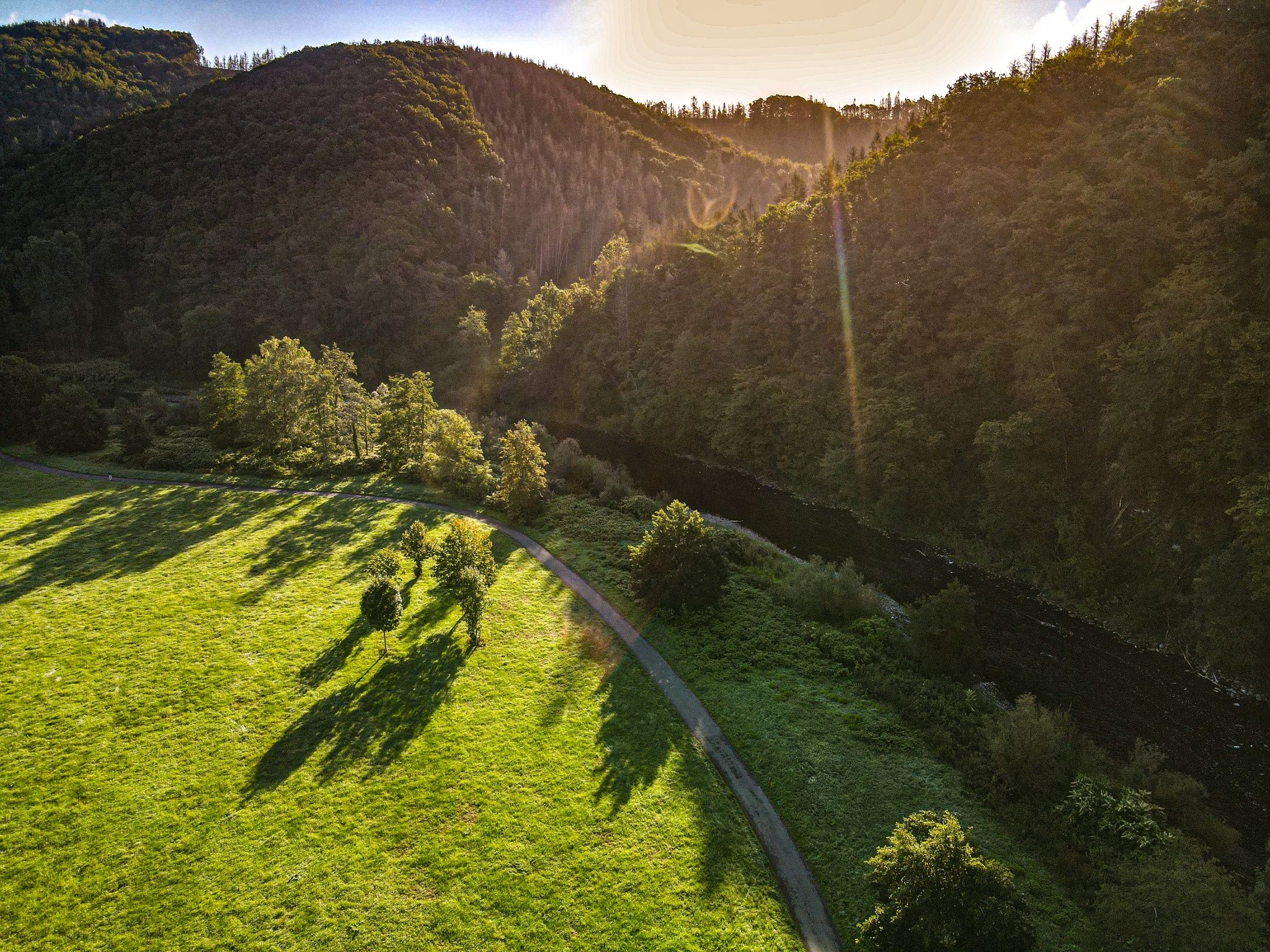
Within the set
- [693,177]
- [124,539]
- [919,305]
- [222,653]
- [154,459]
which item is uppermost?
[693,177]

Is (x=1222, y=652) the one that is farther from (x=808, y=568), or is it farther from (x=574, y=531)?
(x=574, y=531)

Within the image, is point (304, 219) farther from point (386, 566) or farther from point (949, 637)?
point (949, 637)

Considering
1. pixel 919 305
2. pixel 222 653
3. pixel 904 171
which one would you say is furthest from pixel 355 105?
pixel 222 653

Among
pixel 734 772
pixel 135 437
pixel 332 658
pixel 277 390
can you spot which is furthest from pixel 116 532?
pixel 734 772

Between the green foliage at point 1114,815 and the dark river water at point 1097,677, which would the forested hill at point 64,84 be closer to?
the dark river water at point 1097,677

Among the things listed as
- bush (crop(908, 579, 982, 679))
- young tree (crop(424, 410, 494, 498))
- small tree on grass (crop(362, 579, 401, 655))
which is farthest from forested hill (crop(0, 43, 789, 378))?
bush (crop(908, 579, 982, 679))
